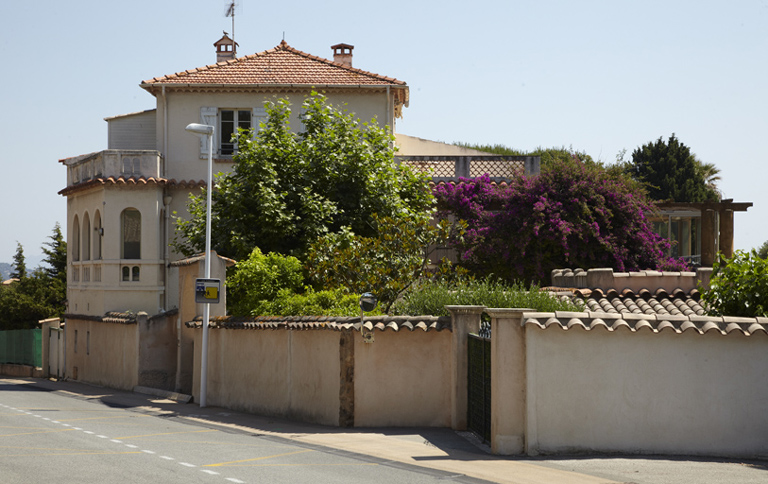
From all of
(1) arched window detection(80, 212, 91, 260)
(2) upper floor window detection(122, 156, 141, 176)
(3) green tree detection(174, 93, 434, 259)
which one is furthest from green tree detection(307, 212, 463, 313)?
(1) arched window detection(80, 212, 91, 260)

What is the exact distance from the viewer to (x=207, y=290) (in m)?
20.6

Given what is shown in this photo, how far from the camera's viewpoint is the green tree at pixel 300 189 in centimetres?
2272

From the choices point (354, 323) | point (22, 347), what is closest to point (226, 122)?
point (354, 323)

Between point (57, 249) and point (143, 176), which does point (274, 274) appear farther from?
point (57, 249)

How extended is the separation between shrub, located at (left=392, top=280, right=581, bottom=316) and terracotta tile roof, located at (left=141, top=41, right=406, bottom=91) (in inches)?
494

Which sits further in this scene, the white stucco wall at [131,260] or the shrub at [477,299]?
the white stucco wall at [131,260]

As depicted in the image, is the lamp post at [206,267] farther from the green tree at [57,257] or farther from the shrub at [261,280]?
the green tree at [57,257]

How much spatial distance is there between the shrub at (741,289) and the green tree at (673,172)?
1614 inches

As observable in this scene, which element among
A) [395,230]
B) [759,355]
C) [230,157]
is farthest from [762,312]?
[230,157]

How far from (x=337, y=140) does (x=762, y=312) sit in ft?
44.4

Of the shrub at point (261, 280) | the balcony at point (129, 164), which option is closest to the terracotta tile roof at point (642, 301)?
the shrub at point (261, 280)

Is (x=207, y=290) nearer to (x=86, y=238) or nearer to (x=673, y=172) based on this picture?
(x=86, y=238)

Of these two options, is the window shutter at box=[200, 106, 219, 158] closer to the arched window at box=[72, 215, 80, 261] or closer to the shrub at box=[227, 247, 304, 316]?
the arched window at box=[72, 215, 80, 261]

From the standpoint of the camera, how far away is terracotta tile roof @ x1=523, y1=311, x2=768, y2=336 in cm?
1280
